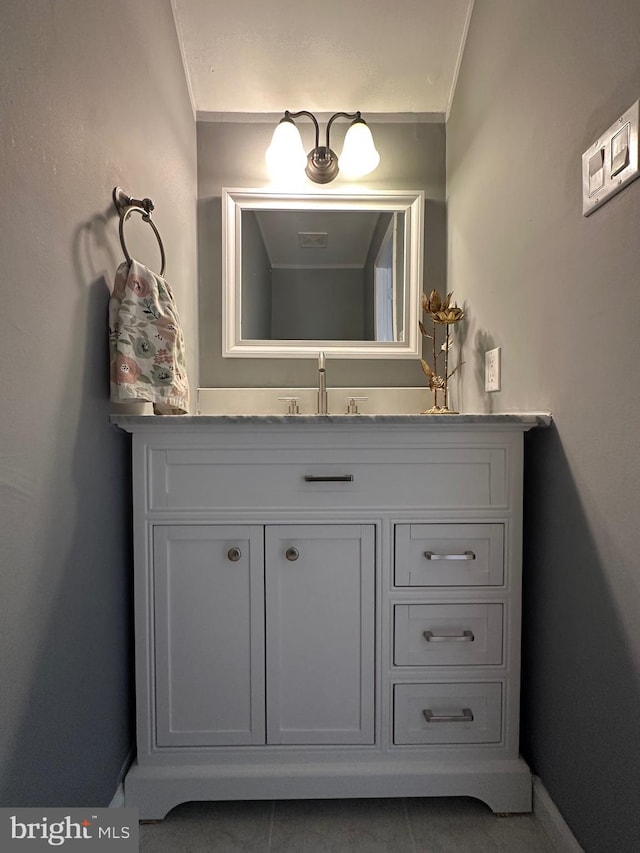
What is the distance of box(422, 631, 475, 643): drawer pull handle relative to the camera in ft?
3.53

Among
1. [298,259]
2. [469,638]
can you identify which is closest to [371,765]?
[469,638]

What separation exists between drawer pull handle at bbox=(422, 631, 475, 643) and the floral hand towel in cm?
81

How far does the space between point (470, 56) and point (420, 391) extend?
111 centimetres

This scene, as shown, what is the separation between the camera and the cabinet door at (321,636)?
1.07 m

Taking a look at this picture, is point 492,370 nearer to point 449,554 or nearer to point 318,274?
point 449,554

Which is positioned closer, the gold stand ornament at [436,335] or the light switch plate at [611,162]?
the light switch plate at [611,162]

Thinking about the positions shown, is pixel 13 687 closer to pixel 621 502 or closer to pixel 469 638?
pixel 469 638

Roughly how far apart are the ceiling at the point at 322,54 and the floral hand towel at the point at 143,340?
1.02m

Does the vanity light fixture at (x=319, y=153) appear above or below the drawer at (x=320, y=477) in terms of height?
above

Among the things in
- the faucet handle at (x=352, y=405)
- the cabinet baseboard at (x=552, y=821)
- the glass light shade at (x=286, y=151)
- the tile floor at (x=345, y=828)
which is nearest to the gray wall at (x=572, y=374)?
the cabinet baseboard at (x=552, y=821)

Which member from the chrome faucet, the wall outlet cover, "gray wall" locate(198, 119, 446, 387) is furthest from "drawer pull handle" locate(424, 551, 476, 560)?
"gray wall" locate(198, 119, 446, 387)

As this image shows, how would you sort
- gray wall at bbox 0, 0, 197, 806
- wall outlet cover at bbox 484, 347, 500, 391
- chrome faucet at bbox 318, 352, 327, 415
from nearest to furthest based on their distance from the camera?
gray wall at bbox 0, 0, 197, 806
wall outlet cover at bbox 484, 347, 500, 391
chrome faucet at bbox 318, 352, 327, 415

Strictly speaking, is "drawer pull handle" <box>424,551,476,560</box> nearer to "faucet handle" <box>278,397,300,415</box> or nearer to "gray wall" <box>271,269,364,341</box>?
"faucet handle" <box>278,397,300,415</box>

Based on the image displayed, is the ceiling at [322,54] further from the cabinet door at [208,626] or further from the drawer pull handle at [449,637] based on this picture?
the drawer pull handle at [449,637]
